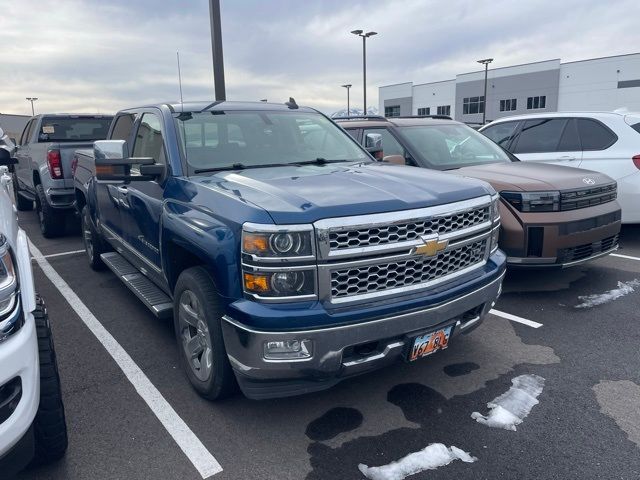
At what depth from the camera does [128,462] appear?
2715 mm

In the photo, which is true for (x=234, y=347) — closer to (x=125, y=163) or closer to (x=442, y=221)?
(x=442, y=221)

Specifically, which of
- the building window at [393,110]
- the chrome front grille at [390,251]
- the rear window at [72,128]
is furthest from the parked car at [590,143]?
the building window at [393,110]

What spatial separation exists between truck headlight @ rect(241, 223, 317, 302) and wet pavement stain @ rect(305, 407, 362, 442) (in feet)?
2.95

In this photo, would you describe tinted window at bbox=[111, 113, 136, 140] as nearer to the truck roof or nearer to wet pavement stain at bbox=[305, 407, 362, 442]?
the truck roof

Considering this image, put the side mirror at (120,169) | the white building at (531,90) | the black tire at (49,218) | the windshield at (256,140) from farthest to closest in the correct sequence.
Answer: the white building at (531,90) < the black tire at (49,218) < the windshield at (256,140) < the side mirror at (120,169)

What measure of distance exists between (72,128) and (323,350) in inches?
331

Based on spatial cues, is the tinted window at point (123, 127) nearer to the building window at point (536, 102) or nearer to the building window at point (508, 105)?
the building window at point (536, 102)

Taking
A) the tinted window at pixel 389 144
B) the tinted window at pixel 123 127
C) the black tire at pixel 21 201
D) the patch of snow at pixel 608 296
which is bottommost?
the patch of snow at pixel 608 296

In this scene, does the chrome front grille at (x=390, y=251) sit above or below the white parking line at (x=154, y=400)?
above

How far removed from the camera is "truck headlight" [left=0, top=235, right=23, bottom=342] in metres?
1.98

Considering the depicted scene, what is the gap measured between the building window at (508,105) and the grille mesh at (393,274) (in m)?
58.4

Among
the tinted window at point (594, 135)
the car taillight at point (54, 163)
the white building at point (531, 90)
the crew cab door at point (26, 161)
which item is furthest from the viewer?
the white building at point (531, 90)

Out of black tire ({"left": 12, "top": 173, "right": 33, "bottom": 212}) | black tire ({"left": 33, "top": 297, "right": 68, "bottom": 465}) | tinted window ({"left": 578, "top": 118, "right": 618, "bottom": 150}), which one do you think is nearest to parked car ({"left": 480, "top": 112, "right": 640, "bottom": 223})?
tinted window ({"left": 578, "top": 118, "right": 618, "bottom": 150})

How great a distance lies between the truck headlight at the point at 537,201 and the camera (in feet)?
15.5
